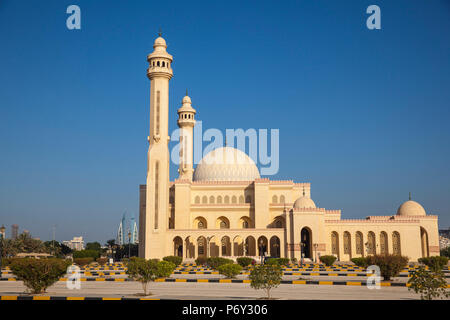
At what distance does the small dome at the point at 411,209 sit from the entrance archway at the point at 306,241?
32.9 feet

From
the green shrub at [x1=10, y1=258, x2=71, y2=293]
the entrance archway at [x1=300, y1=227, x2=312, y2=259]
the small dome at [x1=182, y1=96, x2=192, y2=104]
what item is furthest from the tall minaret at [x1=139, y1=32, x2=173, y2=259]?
the green shrub at [x1=10, y1=258, x2=71, y2=293]

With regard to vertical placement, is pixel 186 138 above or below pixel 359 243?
above

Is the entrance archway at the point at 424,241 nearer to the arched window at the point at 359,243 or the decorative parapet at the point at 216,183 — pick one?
the arched window at the point at 359,243

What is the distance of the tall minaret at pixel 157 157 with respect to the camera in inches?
Result: 1565

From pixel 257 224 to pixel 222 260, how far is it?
17623 millimetres

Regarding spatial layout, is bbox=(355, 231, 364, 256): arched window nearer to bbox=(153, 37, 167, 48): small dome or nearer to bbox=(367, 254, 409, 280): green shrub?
bbox=(367, 254, 409, 280): green shrub

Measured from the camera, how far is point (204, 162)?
51.7 m

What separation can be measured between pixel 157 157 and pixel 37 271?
994 inches

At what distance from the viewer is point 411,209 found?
1780 inches

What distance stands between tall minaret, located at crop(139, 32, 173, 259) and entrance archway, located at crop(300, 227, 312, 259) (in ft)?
42.4

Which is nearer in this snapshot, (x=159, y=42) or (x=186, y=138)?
(x=159, y=42)

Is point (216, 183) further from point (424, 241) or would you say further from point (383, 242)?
point (424, 241)

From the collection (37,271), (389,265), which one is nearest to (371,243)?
(389,265)
